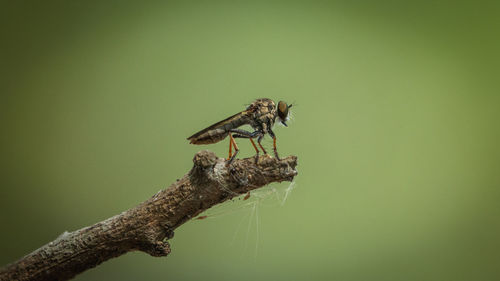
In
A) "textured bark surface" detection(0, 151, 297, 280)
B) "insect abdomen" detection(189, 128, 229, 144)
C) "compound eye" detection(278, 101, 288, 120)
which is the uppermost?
"compound eye" detection(278, 101, 288, 120)

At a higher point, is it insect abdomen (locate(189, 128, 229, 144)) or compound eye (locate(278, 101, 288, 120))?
compound eye (locate(278, 101, 288, 120))

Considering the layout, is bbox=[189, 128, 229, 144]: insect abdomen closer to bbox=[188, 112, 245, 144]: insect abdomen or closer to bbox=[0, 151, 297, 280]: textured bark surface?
bbox=[188, 112, 245, 144]: insect abdomen

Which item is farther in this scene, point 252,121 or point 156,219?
point 252,121

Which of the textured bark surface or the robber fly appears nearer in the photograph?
the textured bark surface

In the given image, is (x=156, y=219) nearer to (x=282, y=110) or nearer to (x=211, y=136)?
(x=211, y=136)

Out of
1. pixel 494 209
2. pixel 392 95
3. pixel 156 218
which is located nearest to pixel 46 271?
pixel 156 218

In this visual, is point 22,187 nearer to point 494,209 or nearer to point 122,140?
point 122,140

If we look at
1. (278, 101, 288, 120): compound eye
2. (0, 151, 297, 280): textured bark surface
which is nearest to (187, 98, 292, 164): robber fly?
(278, 101, 288, 120): compound eye

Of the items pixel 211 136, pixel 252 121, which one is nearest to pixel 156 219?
pixel 211 136

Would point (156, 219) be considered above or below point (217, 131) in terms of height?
below
